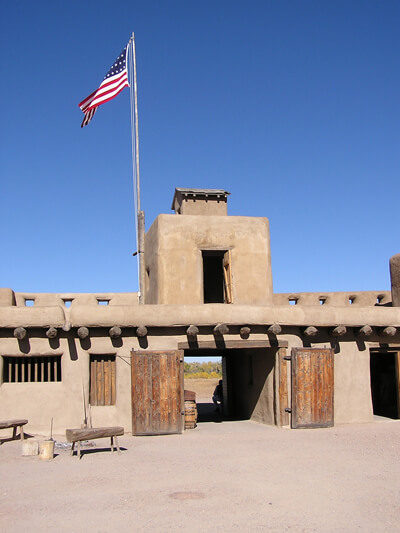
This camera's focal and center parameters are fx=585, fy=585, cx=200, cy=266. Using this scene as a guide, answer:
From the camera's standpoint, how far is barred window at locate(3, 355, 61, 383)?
46.9 feet

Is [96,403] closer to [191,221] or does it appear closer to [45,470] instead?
[45,470]

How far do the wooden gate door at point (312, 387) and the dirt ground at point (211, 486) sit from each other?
1660 millimetres

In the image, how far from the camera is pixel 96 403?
1438 cm

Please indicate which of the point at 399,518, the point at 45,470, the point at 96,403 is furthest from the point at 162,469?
the point at 96,403

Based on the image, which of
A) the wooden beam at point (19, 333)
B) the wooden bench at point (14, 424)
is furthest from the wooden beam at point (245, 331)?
the wooden bench at point (14, 424)

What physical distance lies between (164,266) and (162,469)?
323 inches

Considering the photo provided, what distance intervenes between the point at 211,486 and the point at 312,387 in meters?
7.07

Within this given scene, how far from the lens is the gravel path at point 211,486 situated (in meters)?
6.70

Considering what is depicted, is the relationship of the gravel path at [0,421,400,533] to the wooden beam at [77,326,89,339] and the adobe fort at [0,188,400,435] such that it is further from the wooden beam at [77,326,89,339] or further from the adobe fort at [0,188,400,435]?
the wooden beam at [77,326,89,339]

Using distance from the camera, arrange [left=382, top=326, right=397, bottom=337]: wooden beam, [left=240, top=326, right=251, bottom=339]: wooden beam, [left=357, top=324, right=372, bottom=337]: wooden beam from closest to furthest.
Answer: [left=240, top=326, right=251, bottom=339]: wooden beam
[left=357, top=324, right=372, bottom=337]: wooden beam
[left=382, top=326, right=397, bottom=337]: wooden beam

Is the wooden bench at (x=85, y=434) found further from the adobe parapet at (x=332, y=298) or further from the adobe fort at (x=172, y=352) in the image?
the adobe parapet at (x=332, y=298)

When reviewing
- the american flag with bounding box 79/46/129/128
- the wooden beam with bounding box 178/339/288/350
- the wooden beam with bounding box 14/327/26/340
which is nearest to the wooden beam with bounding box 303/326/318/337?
the wooden beam with bounding box 178/339/288/350

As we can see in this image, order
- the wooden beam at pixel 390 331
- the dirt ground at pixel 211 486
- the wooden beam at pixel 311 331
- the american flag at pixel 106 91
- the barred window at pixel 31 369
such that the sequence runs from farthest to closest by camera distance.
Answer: the american flag at pixel 106 91, the wooden beam at pixel 390 331, the wooden beam at pixel 311 331, the barred window at pixel 31 369, the dirt ground at pixel 211 486

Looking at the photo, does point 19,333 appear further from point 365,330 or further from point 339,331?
point 365,330
